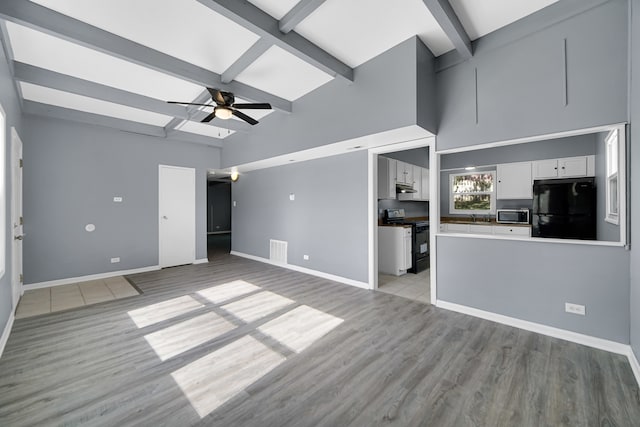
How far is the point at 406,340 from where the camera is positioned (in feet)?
8.50

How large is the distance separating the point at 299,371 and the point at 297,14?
10.4 ft

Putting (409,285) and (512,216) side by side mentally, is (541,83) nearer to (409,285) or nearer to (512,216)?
(409,285)

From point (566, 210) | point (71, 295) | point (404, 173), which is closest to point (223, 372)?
point (71, 295)

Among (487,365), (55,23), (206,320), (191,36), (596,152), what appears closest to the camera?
(487,365)

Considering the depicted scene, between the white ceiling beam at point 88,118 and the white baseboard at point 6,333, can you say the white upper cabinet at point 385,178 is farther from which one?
the white baseboard at point 6,333

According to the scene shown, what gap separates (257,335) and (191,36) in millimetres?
3246

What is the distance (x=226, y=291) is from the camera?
13.5 feet

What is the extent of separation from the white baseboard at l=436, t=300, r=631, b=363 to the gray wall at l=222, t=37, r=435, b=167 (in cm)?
237

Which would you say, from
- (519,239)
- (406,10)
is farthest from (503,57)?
(519,239)

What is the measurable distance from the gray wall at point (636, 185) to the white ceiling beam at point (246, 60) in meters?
3.15

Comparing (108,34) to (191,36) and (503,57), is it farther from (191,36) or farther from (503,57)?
(503,57)

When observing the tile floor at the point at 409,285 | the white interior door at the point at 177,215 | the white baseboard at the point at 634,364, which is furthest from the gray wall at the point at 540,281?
the white interior door at the point at 177,215

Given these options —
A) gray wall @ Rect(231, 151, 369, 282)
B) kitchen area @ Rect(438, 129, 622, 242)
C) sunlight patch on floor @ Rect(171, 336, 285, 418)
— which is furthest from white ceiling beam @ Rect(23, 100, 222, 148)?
kitchen area @ Rect(438, 129, 622, 242)

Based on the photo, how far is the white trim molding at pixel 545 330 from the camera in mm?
2346
